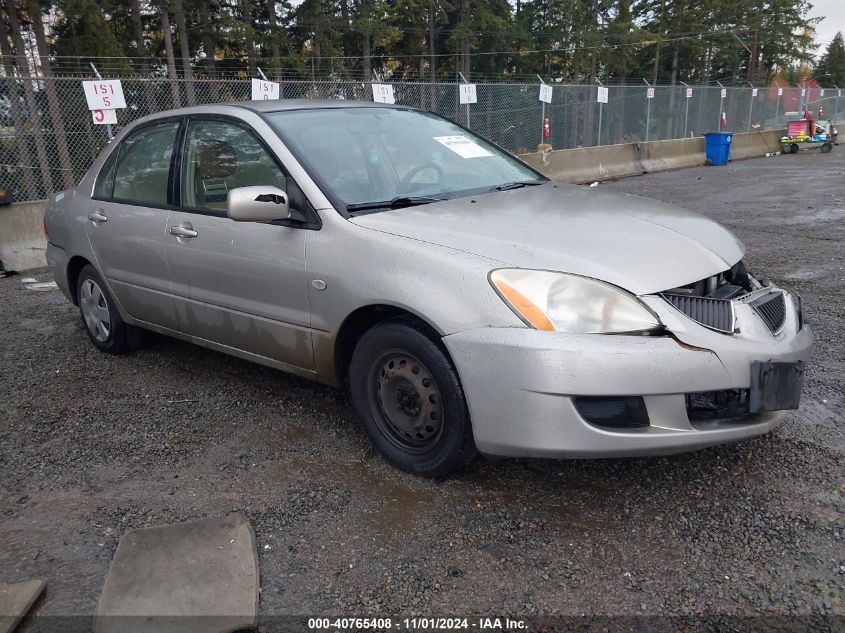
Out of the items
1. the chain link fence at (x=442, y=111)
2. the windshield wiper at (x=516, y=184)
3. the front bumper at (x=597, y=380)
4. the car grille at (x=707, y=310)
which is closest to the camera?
the front bumper at (x=597, y=380)

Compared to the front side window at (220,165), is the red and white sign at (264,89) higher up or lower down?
higher up

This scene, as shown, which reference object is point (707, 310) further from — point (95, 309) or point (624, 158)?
point (624, 158)

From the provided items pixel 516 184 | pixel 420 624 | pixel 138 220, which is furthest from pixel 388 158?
pixel 420 624

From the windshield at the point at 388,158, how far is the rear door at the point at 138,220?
0.99 m

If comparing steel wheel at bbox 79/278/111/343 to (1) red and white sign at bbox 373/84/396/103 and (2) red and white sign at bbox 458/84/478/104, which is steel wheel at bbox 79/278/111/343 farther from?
(2) red and white sign at bbox 458/84/478/104

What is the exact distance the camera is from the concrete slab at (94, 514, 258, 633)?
2.31 m

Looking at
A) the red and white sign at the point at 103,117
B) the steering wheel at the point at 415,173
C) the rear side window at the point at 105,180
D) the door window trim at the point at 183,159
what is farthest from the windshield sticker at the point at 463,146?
the red and white sign at the point at 103,117

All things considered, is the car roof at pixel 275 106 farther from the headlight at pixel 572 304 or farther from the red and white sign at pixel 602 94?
the red and white sign at pixel 602 94

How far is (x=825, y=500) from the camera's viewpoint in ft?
9.36

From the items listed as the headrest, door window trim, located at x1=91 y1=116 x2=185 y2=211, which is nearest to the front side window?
the headrest

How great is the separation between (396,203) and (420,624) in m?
1.94

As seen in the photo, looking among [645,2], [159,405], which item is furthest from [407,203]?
[645,2]

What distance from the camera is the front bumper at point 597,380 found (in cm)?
253

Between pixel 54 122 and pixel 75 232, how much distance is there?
8.25m
